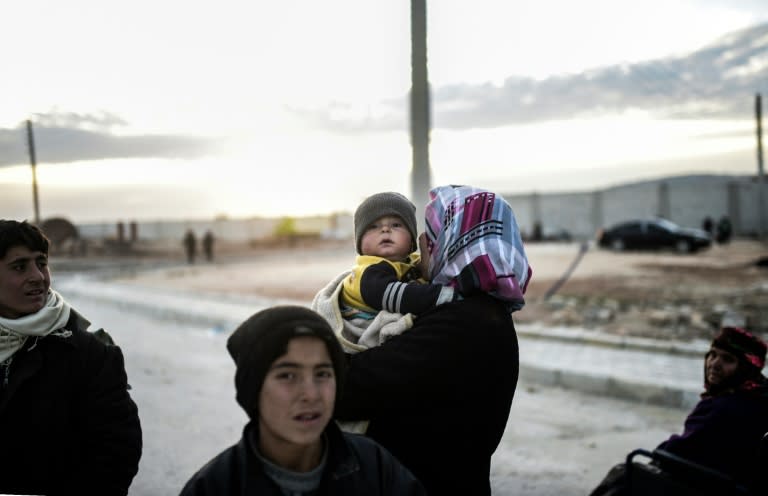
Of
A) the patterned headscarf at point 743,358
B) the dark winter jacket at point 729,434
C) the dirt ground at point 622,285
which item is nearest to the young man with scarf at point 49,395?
the dark winter jacket at point 729,434

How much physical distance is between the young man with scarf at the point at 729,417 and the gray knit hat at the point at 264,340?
1.91 m

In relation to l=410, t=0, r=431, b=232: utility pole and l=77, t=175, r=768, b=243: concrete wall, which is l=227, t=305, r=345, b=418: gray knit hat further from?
l=77, t=175, r=768, b=243: concrete wall

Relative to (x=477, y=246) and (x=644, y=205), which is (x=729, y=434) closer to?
(x=477, y=246)

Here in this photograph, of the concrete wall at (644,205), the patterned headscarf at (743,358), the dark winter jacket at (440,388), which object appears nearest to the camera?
the dark winter jacket at (440,388)

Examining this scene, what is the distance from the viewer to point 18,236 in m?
1.97

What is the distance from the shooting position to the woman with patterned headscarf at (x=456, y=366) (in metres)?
1.56

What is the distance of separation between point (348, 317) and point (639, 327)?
8583mm

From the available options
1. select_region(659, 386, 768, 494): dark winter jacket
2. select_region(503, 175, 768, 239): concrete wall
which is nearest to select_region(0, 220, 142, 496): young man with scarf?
select_region(659, 386, 768, 494): dark winter jacket

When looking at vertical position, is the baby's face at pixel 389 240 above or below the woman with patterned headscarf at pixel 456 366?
above

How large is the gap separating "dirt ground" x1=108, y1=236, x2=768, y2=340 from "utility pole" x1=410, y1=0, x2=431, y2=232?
6.39 metres

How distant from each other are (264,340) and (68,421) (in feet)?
3.40

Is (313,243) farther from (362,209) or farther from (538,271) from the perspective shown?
(362,209)

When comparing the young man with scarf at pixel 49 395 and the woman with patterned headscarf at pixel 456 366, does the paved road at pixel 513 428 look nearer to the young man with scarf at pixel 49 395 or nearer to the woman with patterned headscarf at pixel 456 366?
the young man with scarf at pixel 49 395

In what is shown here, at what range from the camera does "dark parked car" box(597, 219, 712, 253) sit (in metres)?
23.6
